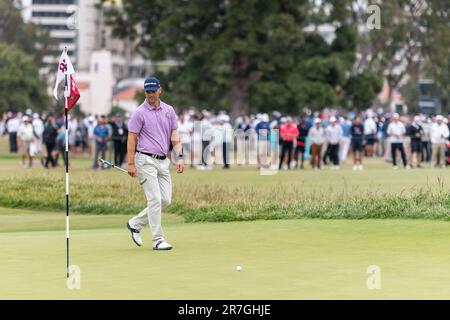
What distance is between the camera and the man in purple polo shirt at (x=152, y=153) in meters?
16.9

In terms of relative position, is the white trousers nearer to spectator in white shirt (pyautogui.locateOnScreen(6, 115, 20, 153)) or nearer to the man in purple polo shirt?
the man in purple polo shirt

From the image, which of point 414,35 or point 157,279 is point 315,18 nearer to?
point 414,35

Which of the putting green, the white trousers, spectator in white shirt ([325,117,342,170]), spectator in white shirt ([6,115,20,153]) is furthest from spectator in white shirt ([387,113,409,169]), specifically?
the white trousers

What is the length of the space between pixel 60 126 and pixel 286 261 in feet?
121

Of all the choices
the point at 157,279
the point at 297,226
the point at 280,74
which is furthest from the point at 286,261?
the point at 280,74

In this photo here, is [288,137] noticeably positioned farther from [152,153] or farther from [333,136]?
[152,153]

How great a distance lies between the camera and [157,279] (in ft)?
44.7

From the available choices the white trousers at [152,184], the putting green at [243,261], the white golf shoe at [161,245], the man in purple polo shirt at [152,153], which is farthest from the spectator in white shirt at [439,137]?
the white golf shoe at [161,245]

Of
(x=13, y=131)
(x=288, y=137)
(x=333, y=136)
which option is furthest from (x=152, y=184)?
(x=13, y=131)

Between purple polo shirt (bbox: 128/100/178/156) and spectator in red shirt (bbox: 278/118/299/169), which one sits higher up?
purple polo shirt (bbox: 128/100/178/156)

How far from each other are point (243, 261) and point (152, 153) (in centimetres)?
237

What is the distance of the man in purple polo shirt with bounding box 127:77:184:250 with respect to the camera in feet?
55.5

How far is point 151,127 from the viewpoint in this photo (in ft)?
55.8

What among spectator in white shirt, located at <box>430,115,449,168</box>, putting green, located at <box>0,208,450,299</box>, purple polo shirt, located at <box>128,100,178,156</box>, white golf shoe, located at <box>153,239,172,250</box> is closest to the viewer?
putting green, located at <box>0,208,450,299</box>
